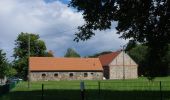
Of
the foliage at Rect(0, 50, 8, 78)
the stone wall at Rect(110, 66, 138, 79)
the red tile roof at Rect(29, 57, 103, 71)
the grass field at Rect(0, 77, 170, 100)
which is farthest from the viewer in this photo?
the stone wall at Rect(110, 66, 138, 79)

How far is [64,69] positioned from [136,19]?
8784cm

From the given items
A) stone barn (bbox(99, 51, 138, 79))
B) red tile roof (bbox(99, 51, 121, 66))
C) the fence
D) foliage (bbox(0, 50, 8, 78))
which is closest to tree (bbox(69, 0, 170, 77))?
the fence

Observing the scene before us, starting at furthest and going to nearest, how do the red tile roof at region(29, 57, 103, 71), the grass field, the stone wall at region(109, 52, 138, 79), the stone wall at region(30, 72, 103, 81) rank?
the stone wall at region(109, 52, 138, 79)
the red tile roof at region(29, 57, 103, 71)
the stone wall at region(30, 72, 103, 81)
the grass field

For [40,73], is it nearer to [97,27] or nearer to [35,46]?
[35,46]

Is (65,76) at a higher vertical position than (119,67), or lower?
lower

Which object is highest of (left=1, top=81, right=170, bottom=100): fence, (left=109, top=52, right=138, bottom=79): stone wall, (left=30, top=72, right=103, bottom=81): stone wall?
(left=109, top=52, right=138, bottom=79): stone wall

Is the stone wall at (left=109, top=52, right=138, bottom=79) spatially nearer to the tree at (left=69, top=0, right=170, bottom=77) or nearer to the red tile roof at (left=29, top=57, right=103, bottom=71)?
the red tile roof at (left=29, top=57, right=103, bottom=71)

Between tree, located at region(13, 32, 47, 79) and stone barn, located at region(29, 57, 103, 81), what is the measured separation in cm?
691

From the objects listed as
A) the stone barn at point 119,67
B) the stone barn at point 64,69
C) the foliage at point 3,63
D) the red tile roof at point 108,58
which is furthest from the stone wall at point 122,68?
the foliage at point 3,63

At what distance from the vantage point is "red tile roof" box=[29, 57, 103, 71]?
111375 mm

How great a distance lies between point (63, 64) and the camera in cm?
11394

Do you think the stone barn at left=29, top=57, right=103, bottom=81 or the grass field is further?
the stone barn at left=29, top=57, right=103, bottom=81
